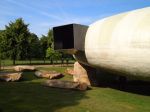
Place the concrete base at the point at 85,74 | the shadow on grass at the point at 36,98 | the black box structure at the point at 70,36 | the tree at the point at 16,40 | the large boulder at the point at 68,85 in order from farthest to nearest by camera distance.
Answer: the tree at the point at 16,40, the concrete base at the point at 85,74, the black box structure at the point at 70,36, the large boulder at the point at 68,85, the shadow on grass at the point at 36,98

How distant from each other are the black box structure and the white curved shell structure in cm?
157

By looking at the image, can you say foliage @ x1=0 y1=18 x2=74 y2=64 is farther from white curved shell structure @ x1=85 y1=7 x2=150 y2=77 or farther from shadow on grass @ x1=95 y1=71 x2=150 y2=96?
white curved shell structure @ x1=85 y1=7 x2=150 y2=77

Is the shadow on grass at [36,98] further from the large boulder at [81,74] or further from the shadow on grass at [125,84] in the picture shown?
the shadow on grass at [125,84]

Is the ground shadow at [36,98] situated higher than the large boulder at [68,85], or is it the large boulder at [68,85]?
the large boulder at [68,85]

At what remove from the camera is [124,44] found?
18781mm

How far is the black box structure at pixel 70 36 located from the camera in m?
24.4

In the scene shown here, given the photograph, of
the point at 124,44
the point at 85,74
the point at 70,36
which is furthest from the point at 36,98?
the point at 70,36

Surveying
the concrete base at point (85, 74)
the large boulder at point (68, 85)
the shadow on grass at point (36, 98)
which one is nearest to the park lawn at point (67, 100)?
the shadow on grass at point (36, 98)

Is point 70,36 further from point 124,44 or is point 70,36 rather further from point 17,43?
point 17,43

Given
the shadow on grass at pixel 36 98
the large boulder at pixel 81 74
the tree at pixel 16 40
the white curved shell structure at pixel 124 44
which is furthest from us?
the tree at pixel 16 40

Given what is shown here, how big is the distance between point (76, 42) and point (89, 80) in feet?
13.9

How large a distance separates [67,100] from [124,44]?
5027 mm

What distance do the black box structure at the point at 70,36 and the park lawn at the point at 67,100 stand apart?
162 inches

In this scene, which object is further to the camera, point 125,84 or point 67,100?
point 125,84
